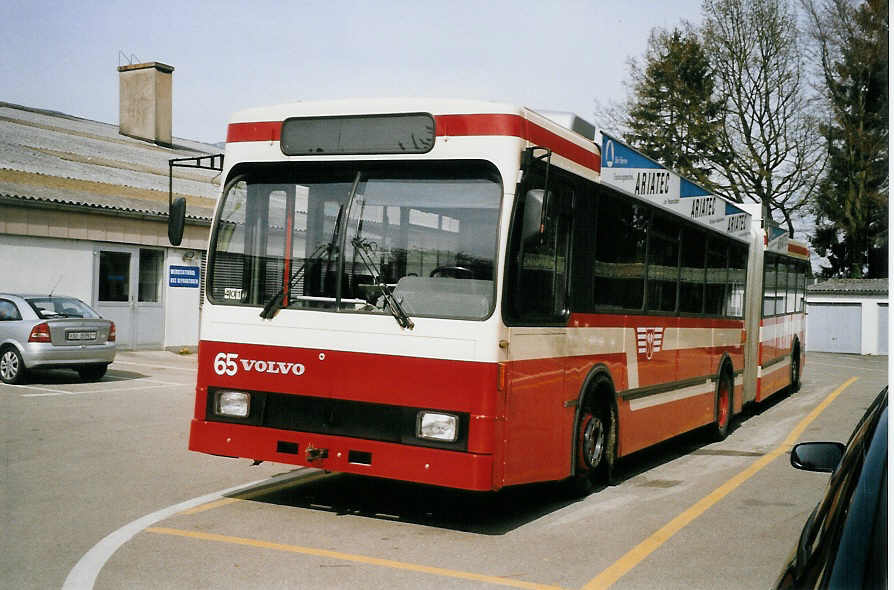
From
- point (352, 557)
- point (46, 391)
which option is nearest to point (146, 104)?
point (46, 391)

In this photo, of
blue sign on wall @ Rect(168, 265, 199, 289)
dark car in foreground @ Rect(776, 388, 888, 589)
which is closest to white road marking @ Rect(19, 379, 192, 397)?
blue sign on wall @ Rect(168, 265, 199, 289)

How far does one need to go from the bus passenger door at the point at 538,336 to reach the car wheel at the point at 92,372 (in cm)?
1264

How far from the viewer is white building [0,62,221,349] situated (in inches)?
825

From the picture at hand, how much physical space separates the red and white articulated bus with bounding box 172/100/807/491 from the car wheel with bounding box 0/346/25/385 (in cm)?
1070

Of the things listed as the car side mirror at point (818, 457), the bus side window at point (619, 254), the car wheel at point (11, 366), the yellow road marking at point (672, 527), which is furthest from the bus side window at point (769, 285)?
→ the car side mirror at point (818, 457)

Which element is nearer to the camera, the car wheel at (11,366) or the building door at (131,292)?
the car wheel at (11,366)

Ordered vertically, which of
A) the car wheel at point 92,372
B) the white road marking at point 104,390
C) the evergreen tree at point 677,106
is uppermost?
the evergreen tree at point 677,106

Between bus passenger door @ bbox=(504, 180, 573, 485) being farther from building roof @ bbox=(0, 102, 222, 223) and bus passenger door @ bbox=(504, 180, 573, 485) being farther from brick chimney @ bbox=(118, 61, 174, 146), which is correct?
brick chimney @ bbox=(118, 61, 174, 146)

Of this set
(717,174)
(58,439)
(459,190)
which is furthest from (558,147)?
(717,174)

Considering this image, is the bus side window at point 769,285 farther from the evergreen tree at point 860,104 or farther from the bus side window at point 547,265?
the bus side window at point 547,265

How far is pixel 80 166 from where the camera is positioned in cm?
2252

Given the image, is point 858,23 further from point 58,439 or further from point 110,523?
point 58,439

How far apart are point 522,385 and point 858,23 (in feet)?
10.4

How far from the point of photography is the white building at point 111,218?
68.7 ft
